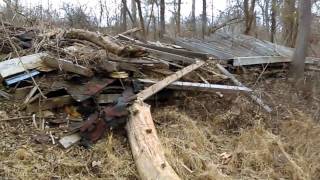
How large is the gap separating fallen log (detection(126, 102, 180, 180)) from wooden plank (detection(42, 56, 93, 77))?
2.91 feet

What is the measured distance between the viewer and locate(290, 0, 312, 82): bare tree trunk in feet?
27.7

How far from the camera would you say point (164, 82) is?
6.19 meters

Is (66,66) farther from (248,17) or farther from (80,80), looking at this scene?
(248,17)

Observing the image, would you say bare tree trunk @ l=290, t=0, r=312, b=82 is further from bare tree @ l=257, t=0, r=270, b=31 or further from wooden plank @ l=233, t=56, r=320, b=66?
bare tree @ l=257, t=0, r=270, b=31

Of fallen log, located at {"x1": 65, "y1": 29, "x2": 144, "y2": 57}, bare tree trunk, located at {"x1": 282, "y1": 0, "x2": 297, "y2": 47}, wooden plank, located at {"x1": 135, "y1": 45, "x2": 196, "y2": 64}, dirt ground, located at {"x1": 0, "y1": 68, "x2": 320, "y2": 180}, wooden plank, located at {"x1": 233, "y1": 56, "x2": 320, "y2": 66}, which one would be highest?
bare tree trunk, located at {"x1": 282, "y1": 0, "x2": 297, "y2": 47}

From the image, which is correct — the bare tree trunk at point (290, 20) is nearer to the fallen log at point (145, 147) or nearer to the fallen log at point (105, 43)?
the fallen log at point (105, 43)

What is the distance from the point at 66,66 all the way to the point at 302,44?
5.40 m

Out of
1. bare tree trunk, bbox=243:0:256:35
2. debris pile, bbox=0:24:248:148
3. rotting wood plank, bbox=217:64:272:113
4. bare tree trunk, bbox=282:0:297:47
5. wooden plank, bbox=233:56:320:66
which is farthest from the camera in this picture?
bare tree trunk, bbox=243:0:256:35

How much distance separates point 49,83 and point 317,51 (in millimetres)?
10334

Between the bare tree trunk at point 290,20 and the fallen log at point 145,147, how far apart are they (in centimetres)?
1012

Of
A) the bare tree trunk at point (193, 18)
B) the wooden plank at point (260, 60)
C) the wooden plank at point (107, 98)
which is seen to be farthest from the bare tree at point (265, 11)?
the wooden plank at point (107, 98)

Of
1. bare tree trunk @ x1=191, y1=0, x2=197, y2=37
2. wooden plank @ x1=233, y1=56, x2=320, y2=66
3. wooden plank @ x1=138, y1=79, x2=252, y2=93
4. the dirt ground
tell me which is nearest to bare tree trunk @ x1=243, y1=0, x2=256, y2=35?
bare tree trunk @ x1=191, y1=0, x2=197, y2=37

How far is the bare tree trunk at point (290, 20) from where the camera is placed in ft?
45.4

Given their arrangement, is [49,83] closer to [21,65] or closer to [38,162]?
[21,65]
